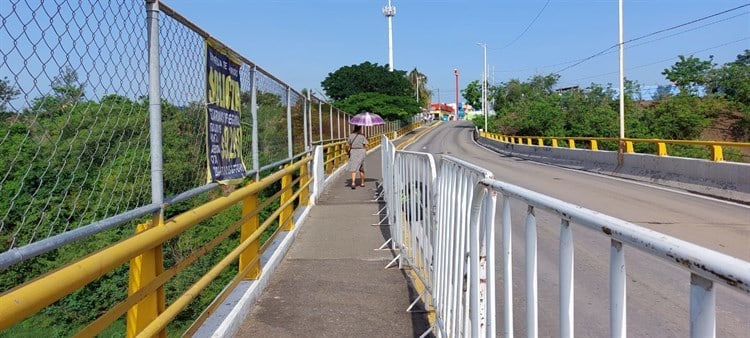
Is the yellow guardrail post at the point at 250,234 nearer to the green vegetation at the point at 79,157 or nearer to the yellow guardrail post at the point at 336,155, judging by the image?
the green vegetation at the point at 79,157

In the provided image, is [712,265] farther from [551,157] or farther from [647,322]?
[551,157]

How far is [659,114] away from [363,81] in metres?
42.6

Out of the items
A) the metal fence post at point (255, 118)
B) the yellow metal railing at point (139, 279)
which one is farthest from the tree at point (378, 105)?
the yellow metal railing at point (139, 279)

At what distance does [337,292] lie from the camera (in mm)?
5934

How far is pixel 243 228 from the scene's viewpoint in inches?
219

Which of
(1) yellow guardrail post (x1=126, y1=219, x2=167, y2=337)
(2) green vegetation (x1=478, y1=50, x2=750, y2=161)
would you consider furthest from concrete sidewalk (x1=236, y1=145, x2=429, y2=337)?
(2) green vegetation (x1=478, y1=50, x2=750, y2=161)

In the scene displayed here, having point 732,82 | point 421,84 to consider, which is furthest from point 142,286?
point 421,84

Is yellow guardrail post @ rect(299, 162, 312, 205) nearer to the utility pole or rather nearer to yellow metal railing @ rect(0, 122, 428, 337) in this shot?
yellow metal railing @ rect(0, 122, 428, 337)

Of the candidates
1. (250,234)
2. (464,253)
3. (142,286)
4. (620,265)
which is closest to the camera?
(620,265)

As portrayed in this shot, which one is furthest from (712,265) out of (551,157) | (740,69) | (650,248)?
(740,69)

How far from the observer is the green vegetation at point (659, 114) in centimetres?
3856

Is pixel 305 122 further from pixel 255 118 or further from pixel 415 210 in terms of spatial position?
pixel 415 210

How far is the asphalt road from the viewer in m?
2.45

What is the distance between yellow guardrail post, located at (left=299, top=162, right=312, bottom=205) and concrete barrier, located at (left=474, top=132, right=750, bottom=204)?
28.3ft
